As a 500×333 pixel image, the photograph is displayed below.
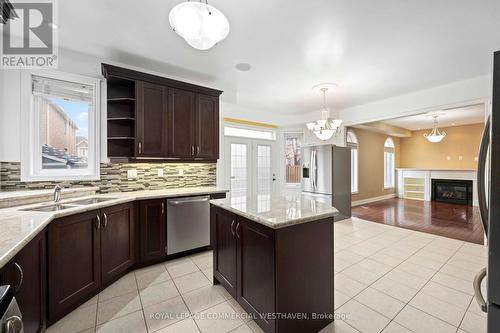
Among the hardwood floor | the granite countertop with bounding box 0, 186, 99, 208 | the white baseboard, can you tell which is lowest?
the hardwood floor

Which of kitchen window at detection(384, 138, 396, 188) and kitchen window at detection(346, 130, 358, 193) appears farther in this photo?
kitchen window at detection(384, 138, 396, 188)

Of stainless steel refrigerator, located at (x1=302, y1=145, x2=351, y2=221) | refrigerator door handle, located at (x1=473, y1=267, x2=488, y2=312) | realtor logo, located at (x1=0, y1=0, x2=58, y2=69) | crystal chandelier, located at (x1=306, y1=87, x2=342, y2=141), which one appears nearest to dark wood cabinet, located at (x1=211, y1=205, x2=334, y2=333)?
refrigerator door handle, located at (x1=473, y1=267, x2=488, y2=312)

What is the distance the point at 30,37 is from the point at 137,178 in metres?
1.96

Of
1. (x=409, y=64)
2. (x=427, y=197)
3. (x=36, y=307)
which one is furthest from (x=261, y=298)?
(x=427, y=197)

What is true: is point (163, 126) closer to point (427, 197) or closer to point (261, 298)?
point (261, 298)

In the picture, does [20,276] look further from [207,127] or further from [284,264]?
[207,127]

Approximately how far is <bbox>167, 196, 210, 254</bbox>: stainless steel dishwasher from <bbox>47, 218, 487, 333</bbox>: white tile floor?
0.66ft

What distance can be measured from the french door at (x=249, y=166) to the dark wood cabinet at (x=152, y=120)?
→ 2163 millimetres

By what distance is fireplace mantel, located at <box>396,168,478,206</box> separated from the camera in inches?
259

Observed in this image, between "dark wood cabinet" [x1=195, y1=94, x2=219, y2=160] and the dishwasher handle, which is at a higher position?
"dark wood cabinet" [x1=195, y1=94, x2=219, y2=160]

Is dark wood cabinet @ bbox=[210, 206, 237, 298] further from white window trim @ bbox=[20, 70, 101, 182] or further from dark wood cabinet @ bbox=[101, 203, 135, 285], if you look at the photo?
white window trim @ bbox=[20, 70, 101, 182]

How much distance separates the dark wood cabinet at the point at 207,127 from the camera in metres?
3.34

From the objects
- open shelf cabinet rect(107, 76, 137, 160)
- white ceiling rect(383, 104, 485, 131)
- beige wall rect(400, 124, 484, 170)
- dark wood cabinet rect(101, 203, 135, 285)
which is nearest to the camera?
dark wood cabinet rect(101, 203, 135, 285)

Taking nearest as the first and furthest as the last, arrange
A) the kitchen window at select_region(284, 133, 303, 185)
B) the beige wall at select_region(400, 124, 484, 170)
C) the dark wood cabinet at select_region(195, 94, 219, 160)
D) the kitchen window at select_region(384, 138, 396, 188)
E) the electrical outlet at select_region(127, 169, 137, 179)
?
the electrical outlet at select_region(127, 169, 137, 179), the dark wood cabinet at select_region(195, 94, 219, 160), the kitchen window at select_region(284, 133, 303, 185), the beige wall at select_region(400, 124, 484, 170), the kitchen window at select_region(384, 138, 396, 188)
